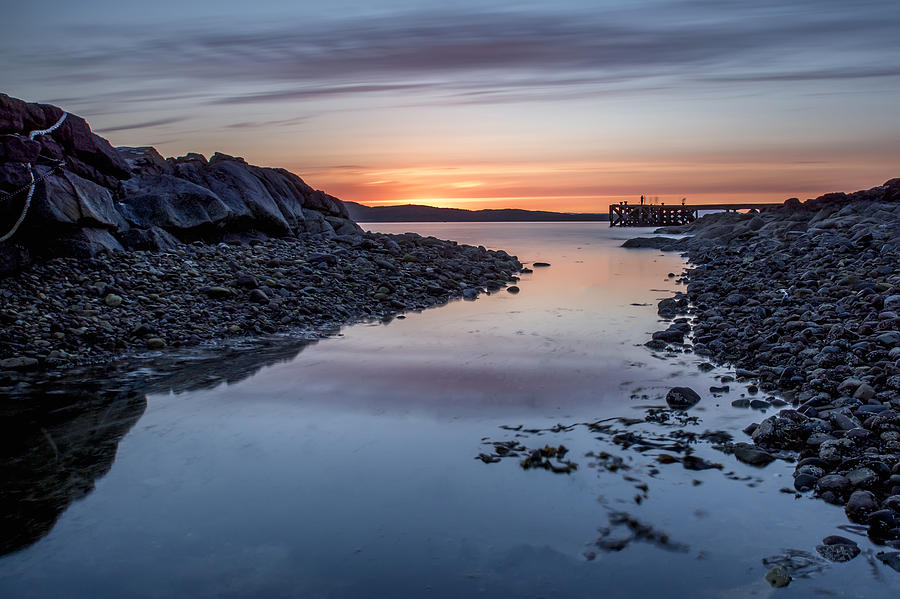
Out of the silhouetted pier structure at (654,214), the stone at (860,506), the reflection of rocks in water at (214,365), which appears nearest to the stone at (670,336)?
the reflection of rocks in water at (214,365)

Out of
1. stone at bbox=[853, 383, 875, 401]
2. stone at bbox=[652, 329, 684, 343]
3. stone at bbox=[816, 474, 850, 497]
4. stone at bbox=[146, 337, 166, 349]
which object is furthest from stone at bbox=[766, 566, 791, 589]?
stone at bbox=[146, 337, 166, 349]

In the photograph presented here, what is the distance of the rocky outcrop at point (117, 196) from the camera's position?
498 inches

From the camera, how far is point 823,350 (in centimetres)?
812

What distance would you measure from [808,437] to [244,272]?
1178 centimetres

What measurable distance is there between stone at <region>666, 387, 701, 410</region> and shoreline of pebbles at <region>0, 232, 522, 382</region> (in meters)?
6.79

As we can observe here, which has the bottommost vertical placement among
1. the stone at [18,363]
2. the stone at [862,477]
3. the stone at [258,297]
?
the stone at [862,477]

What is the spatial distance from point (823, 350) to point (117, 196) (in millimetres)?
16081

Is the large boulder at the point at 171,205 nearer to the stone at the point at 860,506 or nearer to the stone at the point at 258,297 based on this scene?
the stone at the point at 258,297

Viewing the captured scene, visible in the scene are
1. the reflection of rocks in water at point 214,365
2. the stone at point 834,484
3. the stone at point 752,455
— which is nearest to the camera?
the stone at point 834,484

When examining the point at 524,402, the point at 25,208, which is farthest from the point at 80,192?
the point at 524,402

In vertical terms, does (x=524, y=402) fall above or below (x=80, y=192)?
below

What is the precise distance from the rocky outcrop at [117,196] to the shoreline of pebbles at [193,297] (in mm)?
570

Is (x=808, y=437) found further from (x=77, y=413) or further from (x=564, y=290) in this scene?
(x=564, y=290)

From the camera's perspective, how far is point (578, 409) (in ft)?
24.5
